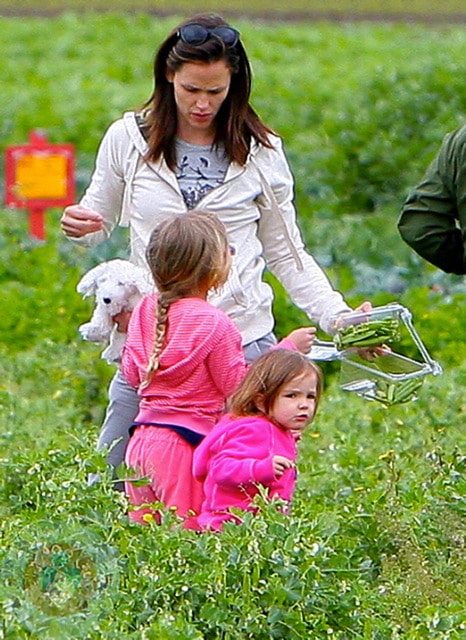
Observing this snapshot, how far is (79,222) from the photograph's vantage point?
16.8ft

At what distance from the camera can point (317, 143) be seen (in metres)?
15.2

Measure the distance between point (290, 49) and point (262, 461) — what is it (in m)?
19.1

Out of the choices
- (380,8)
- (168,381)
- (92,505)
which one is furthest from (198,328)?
(380,8)

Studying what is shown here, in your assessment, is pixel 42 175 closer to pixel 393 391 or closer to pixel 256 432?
pixel 393 391

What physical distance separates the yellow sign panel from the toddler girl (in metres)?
7.49

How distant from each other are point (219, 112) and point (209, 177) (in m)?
0.20

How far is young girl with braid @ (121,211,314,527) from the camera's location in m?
4.78

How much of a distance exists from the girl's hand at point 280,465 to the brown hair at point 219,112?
0.99 meters

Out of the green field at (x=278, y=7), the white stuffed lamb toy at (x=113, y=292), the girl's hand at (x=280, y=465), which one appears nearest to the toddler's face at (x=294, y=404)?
the girl's hand at (x=280, y=465)

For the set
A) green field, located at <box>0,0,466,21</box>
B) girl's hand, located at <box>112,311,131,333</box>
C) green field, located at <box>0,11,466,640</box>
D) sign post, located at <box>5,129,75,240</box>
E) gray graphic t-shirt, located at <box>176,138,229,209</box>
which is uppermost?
gray graphic t-shirt, located at <box>176,138,229,209</box>

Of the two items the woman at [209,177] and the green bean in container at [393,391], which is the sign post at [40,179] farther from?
the green bean in container at [393,391]

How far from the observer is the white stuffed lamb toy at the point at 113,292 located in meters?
5.09

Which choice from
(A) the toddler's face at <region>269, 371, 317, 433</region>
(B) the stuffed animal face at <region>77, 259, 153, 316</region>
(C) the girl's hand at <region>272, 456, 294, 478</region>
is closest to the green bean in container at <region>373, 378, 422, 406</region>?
(A) the toddler's face at <region>269, 371, 317, 433</region>

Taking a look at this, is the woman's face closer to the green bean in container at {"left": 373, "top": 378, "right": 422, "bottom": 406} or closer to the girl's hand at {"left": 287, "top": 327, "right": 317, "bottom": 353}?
the girl's hand at {"left": 287, "top": 327, "right": 317, "bottom": 353}
